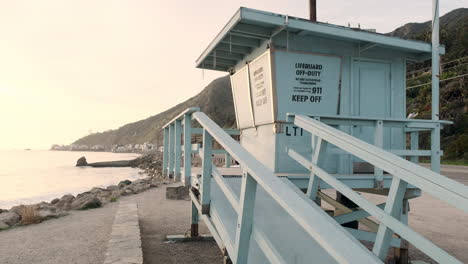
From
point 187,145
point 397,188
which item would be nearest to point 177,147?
point 187,145

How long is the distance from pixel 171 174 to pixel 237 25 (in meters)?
3.68

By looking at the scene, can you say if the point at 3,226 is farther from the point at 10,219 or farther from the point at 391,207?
the point at 391,207

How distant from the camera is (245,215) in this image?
2797 millimetres

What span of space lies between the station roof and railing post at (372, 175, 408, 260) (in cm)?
395

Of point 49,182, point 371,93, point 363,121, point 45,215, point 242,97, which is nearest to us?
point 363,121

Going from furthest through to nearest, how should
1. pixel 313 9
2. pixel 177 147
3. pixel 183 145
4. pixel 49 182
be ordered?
pixel 49 182 → pixel 313 9 → pixel 177 147 → pixel 183 145

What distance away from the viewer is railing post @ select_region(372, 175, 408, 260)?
2.92 m

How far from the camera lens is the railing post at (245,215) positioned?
2.68 metres

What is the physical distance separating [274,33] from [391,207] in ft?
13.9

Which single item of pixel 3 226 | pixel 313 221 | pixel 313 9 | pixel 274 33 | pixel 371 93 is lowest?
pixel 3 226

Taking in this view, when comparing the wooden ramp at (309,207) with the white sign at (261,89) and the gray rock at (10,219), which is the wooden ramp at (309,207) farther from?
the gray rock at (10,219)

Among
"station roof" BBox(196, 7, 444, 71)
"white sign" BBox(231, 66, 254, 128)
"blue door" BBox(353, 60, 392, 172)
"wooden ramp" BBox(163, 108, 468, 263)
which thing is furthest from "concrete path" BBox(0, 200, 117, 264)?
"blue door" BBox(353, 60, 392, 172)

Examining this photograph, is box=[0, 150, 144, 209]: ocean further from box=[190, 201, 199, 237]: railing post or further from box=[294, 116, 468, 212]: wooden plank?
box=[294, 116, 468, 212]: wooden plank

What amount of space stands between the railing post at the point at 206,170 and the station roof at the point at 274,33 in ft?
8.39
